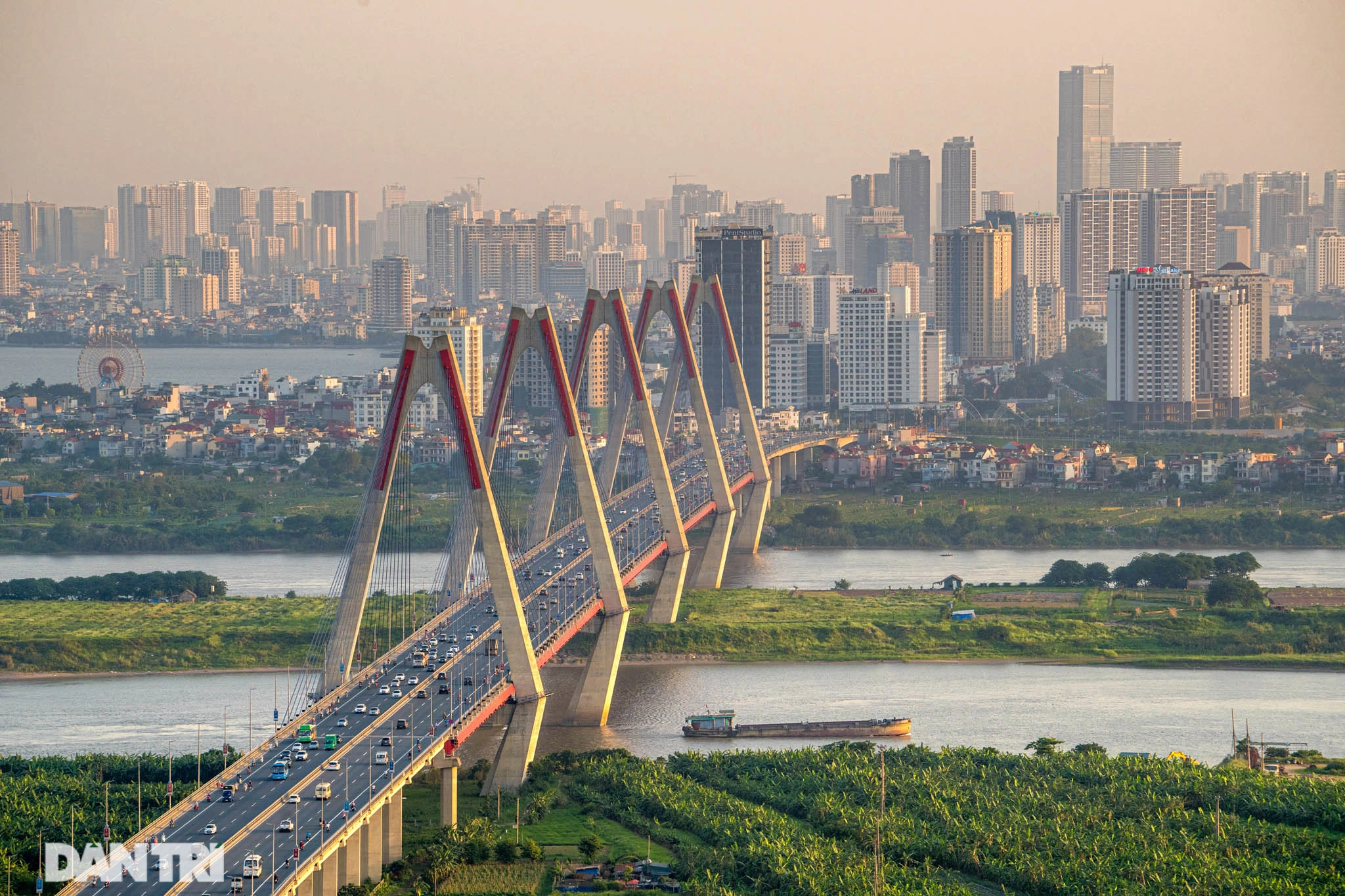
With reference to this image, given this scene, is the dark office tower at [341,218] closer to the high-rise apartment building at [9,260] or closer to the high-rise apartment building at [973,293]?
the high-rise apartment building at [9,260]

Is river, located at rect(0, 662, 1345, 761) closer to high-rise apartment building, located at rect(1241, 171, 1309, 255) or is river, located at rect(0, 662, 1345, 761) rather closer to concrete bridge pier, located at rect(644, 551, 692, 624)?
concrete bridge pier, located at rect(644, 551, 692, 624)

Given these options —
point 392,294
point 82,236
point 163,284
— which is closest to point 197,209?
point 82,236

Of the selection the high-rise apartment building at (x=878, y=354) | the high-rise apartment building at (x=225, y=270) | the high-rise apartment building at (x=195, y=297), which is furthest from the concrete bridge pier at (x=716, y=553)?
the high-rise apartment building at (x=225, y=270)

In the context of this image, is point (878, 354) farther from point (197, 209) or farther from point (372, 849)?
point (197, 209)

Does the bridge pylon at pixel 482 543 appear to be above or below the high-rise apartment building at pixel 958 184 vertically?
below

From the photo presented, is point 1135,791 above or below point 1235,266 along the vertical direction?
below

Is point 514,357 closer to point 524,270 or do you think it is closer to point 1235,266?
point 1235,266

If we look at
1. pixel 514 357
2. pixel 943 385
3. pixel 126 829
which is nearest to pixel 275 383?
pixel 943 385
